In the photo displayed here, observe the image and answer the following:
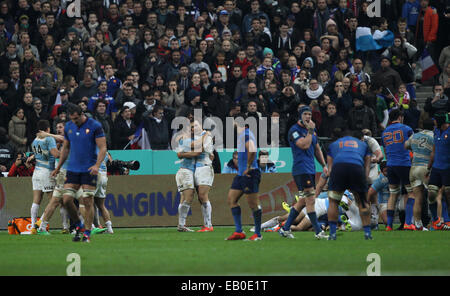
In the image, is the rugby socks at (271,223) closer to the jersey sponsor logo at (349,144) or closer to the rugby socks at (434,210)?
the rugby socks at (434,210)

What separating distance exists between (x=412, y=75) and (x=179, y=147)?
30.8 ft

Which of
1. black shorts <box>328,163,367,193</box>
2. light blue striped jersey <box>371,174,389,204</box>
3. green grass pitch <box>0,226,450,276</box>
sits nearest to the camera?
green grass pitch <box>0,226,450,276</box>

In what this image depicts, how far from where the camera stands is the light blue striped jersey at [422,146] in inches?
712

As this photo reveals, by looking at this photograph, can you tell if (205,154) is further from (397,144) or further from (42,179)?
(397,144)

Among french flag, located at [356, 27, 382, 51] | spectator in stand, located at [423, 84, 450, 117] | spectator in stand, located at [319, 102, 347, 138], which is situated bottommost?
spectator in stand, located at [319, 102, 347, 138]

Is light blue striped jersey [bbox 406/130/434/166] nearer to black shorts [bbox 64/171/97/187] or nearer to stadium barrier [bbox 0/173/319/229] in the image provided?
stadium barrier [bbox 0/173/319/229]

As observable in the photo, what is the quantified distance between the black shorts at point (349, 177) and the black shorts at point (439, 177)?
3.88 metres

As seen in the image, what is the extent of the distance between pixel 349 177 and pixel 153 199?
28.9 ft

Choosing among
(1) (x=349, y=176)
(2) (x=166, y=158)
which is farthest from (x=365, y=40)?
(1) (x=349, y=176)

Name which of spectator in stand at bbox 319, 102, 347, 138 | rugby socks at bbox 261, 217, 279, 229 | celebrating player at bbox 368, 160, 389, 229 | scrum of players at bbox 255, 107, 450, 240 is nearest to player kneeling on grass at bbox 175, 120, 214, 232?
rugby socks at bbox 261, 217, 279, 229

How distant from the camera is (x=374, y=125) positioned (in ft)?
75.5

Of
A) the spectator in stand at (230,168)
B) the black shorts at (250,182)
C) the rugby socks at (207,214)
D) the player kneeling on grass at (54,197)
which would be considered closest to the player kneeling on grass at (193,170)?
the rugby socks at (207,214)

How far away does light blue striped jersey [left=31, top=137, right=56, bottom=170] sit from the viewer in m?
19.3

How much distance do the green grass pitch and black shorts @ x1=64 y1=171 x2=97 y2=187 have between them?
1111 millimetres
